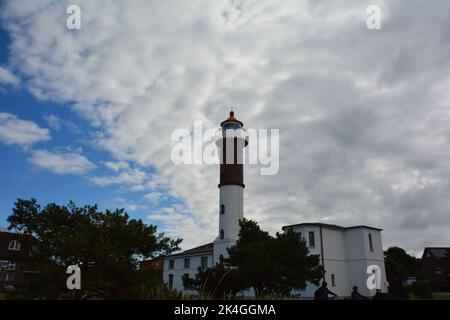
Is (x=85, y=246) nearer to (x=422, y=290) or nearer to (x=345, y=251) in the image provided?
(x=422, y=290)

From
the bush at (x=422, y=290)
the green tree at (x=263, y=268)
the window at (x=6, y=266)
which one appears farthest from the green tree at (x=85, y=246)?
the window at (x=6, y=266)

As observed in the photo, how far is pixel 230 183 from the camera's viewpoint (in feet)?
117

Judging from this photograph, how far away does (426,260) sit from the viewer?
215ft

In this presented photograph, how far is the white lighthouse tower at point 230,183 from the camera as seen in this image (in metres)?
34.8

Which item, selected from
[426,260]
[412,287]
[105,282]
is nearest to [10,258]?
[105,282]

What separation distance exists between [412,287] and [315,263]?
1563 centimetres

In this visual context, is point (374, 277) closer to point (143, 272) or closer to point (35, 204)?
point (143, 272)

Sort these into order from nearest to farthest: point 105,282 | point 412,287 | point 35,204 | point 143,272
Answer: point 105,282
point 143,272
point 35,204
point 412,287

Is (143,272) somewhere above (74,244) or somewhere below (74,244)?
below

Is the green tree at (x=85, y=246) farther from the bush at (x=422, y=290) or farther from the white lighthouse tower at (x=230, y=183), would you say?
the bush at (x=422, y=290)

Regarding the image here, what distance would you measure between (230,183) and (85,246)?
24138 mm

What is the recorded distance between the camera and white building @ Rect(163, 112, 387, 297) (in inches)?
1382

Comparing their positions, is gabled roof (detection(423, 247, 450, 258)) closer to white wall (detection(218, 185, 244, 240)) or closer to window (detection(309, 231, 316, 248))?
window (detection(309, 231, 316, 248))

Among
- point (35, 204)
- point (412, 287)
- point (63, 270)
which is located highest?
point (35, 204)
